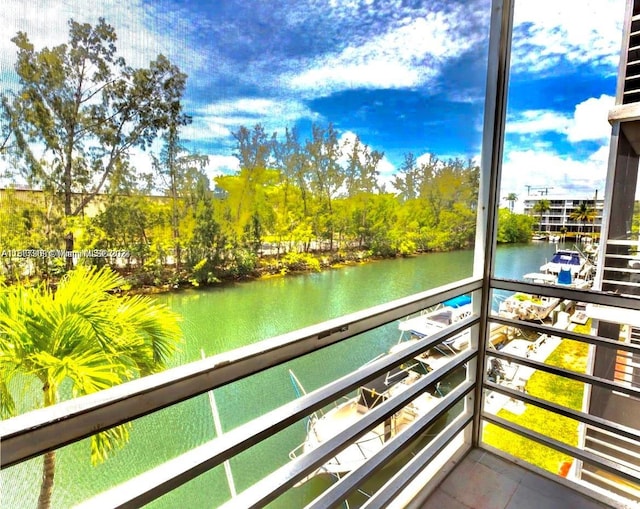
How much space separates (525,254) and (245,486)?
1.57 m

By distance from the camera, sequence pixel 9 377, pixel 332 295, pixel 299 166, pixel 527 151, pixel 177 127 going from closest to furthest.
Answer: pixel 9 377 < pixel 177 127 < pixel 299 166 < pixel 332 295 < pixel 527 151

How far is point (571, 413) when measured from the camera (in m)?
1.54

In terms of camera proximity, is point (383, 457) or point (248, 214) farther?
point (383, 457)

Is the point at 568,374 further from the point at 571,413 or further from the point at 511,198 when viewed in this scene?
the point at 511,198

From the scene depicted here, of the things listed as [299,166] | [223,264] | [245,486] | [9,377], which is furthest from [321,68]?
[245,486]

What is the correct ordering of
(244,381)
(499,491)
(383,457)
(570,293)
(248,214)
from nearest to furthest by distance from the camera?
(248,214)
(244,381)
(383,457)
(570,293)
(499,491)

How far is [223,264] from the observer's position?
2.76ft

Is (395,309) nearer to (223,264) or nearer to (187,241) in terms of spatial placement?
(223,264)

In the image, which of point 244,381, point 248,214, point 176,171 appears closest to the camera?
point 176,171

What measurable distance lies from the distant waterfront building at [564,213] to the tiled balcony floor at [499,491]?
47.9 inches

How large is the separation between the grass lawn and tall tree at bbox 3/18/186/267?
196 cm

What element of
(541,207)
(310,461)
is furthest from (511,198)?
(310,461)

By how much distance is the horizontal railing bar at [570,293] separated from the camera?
1329 mm

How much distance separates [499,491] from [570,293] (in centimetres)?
98
